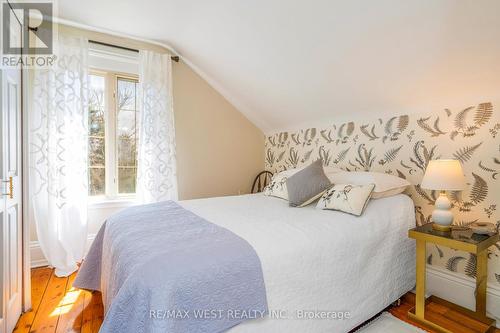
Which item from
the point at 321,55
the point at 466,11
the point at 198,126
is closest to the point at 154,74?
the point at 198,126

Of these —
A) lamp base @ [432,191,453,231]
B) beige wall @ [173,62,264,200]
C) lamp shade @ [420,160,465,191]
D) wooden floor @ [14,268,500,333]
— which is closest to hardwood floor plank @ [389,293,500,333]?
wooden floor @ [14,268,500,333]

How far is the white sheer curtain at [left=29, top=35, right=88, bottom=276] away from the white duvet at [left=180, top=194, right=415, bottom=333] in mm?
1384

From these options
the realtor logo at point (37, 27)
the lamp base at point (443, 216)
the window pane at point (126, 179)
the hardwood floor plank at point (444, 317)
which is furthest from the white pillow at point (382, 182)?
the realtor logo at point (37, 27)

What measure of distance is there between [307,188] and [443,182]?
94cm

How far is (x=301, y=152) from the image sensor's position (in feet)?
11.0

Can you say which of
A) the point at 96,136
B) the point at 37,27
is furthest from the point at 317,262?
the point at 37,27

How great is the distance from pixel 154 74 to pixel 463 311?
141 inches

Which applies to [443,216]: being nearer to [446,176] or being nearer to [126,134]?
[446,176]

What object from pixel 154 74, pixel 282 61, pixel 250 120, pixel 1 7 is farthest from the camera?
pixel 250 120

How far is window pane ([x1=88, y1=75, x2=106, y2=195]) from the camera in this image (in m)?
2.92

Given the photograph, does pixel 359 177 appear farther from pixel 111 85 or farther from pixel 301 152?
pixel 111 85

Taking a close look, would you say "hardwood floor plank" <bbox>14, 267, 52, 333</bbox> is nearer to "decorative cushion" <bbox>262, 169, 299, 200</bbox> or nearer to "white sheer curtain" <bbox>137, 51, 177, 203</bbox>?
"white sheer curtain" <bbox>137, 51, 177, 203</bbox>

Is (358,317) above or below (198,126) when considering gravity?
below

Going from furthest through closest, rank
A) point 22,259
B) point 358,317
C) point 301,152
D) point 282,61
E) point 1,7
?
point 301,152
point 282,61
point 22,259
point 358,317
point 1,7
